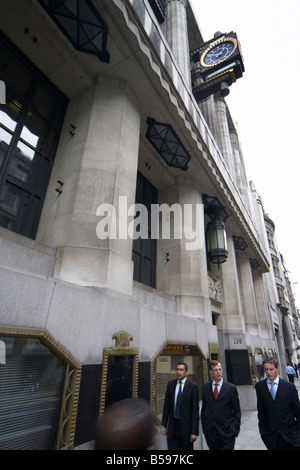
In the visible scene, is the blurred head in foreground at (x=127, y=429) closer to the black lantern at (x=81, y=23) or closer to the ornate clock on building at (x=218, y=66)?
the black lantern at (x=81, y=23)

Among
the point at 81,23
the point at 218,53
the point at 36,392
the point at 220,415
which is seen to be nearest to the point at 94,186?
the point at 81,23

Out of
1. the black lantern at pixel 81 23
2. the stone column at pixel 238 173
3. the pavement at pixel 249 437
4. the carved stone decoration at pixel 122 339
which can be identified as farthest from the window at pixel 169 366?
the stone column at pixel 238 173

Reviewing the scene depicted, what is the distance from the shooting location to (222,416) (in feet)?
12.7

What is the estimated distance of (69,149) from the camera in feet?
21.8

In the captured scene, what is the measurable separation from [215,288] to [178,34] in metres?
13.3

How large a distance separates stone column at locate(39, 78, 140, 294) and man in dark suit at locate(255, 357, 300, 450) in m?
3.18

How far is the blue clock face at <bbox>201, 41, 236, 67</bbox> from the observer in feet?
52.8

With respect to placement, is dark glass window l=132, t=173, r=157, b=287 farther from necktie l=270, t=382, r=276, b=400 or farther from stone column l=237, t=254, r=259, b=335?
stone column l=237, t=254, r=259, b=335

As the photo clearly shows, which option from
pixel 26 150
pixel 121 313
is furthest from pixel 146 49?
pixel 121 313

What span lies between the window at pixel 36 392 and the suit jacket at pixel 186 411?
61.6 inches

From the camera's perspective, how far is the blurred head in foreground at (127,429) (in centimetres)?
113

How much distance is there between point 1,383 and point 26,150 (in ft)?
17.1

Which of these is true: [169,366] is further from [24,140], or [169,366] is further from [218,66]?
[218,66]
